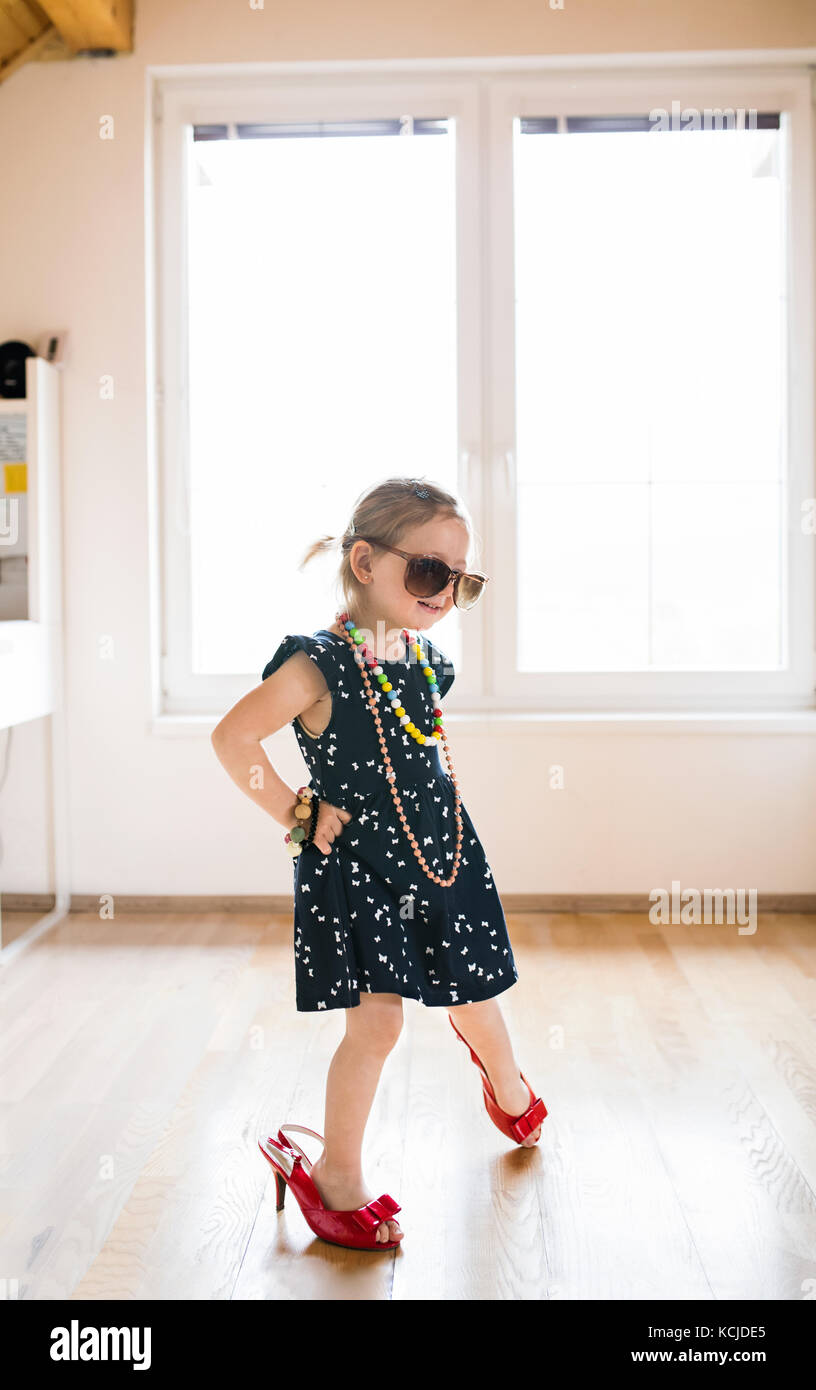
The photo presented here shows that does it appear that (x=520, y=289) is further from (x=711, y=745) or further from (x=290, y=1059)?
(x=290, y=1059)

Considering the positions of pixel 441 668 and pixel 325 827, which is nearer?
pixel 325 827

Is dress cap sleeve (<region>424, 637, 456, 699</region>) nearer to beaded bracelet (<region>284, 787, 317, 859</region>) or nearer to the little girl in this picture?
the little girl

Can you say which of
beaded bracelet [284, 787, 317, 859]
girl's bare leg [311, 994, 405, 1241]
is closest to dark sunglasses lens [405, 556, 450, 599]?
beaded bracelet [284, 787, 317, 859]

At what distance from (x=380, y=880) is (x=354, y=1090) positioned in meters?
0.27

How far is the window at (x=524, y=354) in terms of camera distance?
9.64ft

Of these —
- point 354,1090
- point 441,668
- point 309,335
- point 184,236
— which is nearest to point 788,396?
point 309,335

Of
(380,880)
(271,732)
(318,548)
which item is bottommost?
(380,880)

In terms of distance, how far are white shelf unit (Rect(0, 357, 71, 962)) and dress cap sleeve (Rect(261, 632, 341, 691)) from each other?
135cm

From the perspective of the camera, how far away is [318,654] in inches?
57.0

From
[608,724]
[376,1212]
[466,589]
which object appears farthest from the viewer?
[608,724]

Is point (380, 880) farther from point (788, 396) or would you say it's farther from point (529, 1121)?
point (788, 396)

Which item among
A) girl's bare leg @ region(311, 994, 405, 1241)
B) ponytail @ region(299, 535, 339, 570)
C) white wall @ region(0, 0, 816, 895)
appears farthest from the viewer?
white wall @ region(0, 0, 816, 895)

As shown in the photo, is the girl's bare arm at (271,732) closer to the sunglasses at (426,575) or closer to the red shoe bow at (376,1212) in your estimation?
the sunglasses at (426,575)

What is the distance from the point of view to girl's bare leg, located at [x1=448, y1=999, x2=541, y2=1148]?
1.55m
